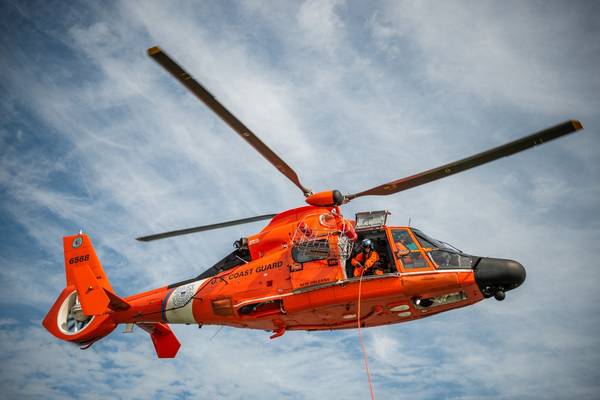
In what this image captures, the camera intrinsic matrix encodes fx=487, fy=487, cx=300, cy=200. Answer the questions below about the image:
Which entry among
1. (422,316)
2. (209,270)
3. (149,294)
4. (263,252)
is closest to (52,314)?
(149,294)

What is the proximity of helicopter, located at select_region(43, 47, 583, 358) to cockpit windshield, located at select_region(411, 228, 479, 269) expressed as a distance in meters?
0.03

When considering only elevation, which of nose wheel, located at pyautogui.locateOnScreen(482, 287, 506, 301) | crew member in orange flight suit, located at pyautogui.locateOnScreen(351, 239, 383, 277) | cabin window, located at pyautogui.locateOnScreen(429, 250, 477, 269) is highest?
crew member in orange flight suit, located at pyautogui.locateOnScreen(351, 239, 383, 277)

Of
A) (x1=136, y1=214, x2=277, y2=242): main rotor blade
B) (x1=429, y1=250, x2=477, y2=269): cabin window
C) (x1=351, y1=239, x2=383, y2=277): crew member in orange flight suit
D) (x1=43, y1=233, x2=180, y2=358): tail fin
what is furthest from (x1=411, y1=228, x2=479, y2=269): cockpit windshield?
(x1=43, y1=233, x2=180, y2=358): tail fin

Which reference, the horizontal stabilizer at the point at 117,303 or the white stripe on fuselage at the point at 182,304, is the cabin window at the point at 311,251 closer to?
the white stripe on fuselage at the point at 182,304

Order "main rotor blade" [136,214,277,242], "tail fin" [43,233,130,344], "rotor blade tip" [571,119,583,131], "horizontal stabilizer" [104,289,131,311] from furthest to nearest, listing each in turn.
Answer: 1. "tail fin" [43,233,130,344]
2. "horizontal stabilizer" [104,289,131,311]
3. "main rotor blade" [136,214,277,242]
4. "rotor blade tip" [571,119,583,131]

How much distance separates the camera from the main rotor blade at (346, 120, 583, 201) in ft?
35.1

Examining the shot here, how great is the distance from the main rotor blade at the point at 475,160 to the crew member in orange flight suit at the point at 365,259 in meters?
1.35

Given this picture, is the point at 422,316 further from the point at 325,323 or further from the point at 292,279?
the point at 292,279

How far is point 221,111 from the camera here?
11.8 m

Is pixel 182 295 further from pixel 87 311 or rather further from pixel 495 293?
pixel 495 293

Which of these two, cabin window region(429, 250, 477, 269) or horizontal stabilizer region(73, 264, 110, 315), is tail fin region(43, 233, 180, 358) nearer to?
horizontal stabilizer region(73, 264, 110, 315)

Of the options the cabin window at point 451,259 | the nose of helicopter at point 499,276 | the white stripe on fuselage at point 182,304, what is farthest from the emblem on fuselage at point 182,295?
the nose of helicopter at point 499,276

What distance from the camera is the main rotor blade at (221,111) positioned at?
429 inches

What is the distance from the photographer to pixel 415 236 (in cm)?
1310
